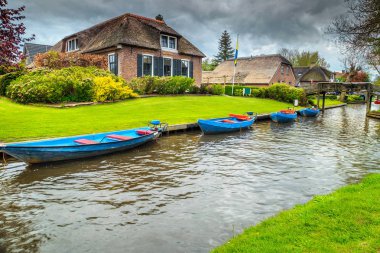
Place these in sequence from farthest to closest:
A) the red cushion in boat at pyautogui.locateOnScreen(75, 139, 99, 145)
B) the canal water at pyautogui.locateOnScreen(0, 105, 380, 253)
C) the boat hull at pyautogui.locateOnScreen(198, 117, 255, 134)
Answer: the boat hull at pyautogui.locateOnScreen(198, 117, 255, 134)
the red cushion in boat at pyautogui.locateOnScreen(75, 139, 99, 145)
the canal water at pyautogui.locateOnScreen(0, 105, 380, 253)

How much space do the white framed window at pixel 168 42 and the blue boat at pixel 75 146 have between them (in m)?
22.5

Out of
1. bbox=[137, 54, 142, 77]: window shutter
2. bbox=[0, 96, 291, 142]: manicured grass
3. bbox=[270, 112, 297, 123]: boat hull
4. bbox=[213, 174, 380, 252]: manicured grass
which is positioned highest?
bbox=[137, 54, 142, 77]: window shutter

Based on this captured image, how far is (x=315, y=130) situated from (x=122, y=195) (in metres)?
16.9

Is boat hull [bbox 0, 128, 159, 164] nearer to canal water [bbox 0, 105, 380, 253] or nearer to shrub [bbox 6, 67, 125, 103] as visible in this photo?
canal water [bbox 0, 105, 380, 253]

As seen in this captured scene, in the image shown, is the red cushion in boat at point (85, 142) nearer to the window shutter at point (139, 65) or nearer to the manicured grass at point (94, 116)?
the manicured grass at point (94, 116)

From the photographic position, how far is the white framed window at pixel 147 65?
32.4m

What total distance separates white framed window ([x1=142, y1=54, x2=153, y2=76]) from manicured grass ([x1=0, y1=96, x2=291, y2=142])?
6.84 meters

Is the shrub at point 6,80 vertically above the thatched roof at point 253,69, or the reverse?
the thatched roof at point 253,69

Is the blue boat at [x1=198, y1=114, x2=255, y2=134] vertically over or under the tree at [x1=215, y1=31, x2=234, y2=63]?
under

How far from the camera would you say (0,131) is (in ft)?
41.8

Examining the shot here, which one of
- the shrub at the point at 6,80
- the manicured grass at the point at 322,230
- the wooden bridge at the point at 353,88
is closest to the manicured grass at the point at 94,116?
the shrub at the point at 6,80

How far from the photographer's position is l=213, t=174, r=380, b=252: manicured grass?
447 centimetres

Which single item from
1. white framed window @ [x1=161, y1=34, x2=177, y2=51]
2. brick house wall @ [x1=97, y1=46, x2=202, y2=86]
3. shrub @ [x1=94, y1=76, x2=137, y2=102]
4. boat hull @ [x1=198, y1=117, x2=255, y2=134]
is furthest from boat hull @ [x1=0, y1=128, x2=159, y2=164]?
white framed window @ [x1=161, y1=34, x2=177, y2=51]

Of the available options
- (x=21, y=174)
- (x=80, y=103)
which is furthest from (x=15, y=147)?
(x=80, y=103)
